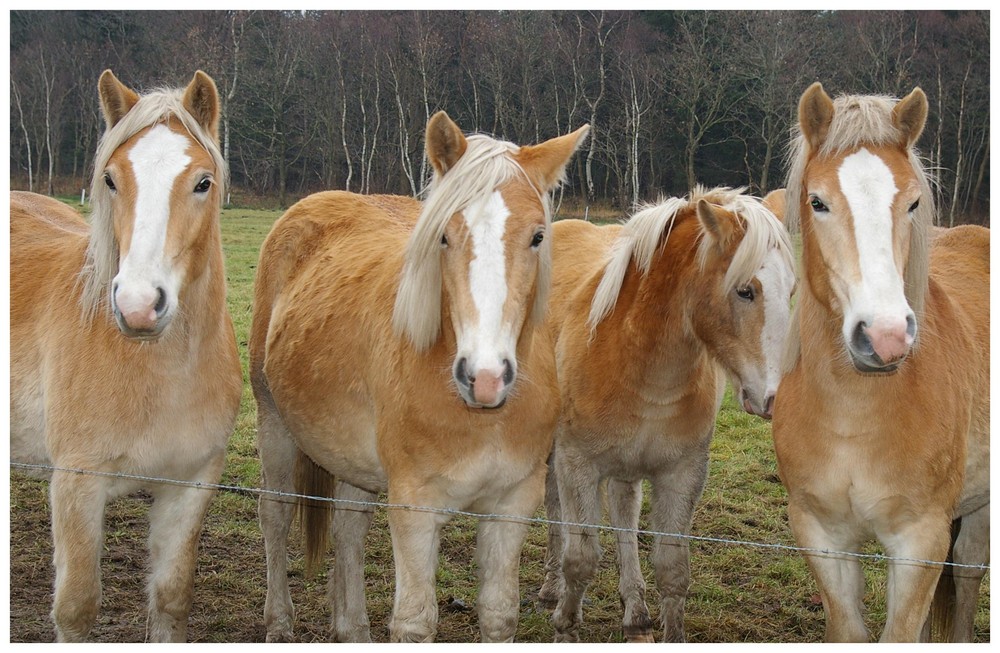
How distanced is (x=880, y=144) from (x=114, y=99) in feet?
8.38

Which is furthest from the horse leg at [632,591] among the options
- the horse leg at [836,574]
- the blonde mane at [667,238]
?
the blonde mane at [667,238]

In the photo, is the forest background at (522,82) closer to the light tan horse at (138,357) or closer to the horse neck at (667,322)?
the horse neck at (667,322)

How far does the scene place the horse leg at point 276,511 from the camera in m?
4.12

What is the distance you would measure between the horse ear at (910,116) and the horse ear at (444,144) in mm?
1375

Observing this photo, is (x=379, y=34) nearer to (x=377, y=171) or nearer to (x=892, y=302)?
(x=377, y=171)

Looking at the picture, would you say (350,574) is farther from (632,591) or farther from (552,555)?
(632,591)

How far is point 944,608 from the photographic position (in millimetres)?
3998

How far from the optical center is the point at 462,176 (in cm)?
289

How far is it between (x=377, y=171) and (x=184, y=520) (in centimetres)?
2026

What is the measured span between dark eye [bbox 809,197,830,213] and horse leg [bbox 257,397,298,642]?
2.69m

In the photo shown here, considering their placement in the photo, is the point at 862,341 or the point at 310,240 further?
the point at 310,240

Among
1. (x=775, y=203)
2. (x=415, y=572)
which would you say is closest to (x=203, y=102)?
(x=415, y=572)
